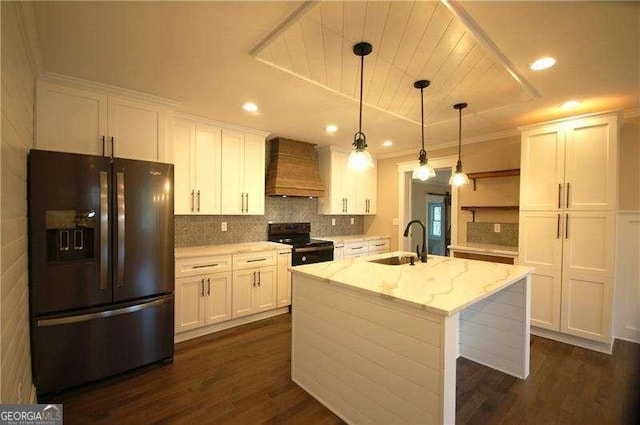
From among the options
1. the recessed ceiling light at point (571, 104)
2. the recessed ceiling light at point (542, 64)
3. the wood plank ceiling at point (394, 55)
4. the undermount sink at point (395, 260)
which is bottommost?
the undermount sink at point (395, 260)

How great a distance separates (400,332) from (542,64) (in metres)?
2.05

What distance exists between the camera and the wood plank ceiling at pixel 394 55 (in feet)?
5.10

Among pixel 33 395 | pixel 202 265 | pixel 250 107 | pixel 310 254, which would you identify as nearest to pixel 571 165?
pixel 310 254

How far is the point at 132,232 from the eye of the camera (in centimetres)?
235

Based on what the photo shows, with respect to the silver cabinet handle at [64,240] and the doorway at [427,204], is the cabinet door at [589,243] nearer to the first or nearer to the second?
the doorway at [427,204]

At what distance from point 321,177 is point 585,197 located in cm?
327

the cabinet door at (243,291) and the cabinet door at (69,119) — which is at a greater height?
the cabinet door at (69,119)

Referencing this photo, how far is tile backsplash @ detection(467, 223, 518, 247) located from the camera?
368 centimetres

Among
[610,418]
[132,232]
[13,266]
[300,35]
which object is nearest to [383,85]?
[300,35]

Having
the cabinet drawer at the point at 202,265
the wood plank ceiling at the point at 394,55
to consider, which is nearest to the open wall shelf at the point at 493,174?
the wood plank ceiling at the point at 394,55

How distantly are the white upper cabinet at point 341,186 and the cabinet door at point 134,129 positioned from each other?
8.44ft

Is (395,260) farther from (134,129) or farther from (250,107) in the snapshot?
(134,129)

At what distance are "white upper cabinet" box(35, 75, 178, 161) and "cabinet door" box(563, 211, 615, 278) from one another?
4114 mm

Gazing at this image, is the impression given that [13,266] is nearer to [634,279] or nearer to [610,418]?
[610,418]
